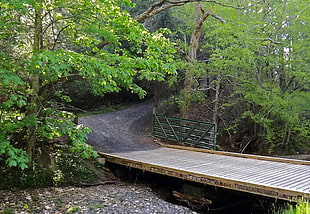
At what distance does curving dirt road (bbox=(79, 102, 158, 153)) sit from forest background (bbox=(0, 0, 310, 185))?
4.88ft

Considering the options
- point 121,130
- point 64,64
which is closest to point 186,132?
point 121,130

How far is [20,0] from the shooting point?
3857 millimetres

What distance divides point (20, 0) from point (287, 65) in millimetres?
9664

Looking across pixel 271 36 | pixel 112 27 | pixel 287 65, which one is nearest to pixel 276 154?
pixel 287 65

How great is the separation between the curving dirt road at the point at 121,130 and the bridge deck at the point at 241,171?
81.5 inches

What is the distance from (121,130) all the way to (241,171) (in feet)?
25.5

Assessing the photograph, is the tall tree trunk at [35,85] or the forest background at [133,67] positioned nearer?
the forest background at [133,67]

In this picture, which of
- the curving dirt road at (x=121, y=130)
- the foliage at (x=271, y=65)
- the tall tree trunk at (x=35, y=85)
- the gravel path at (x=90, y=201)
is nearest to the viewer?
the gravel path at (x=90, y=201)

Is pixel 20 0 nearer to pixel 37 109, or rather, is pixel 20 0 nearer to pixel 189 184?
pixel 37 109

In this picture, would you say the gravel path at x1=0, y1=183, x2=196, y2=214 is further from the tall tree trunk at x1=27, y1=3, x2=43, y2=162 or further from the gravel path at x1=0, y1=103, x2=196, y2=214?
the tall tree trunk at x1=27, y1=3, x2=43, y2=162

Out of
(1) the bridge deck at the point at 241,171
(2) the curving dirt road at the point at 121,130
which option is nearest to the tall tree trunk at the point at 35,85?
(1) the bridge deck at the point at 241,171

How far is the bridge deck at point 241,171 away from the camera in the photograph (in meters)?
4.65

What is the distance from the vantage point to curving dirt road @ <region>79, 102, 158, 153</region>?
10151 mm

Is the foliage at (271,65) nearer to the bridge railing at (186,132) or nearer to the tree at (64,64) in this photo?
the bridge railing at (186,132)
